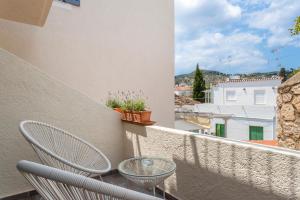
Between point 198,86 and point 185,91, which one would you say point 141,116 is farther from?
point 185,91

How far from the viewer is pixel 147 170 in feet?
8.30

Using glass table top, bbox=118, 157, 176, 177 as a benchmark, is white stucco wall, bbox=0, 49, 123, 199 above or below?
above

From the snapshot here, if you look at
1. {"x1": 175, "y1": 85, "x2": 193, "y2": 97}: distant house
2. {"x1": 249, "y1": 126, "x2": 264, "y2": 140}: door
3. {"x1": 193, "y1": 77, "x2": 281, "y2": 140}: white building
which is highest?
{"x1": 175, "y1": 85, "x2": 193, "y2": 97}: distant house

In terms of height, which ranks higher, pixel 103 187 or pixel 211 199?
pixel 103 187

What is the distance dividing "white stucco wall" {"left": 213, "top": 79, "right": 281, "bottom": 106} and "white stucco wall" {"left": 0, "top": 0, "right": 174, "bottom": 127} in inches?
528

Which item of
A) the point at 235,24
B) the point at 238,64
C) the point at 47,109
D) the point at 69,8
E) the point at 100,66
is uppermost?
the point at 235,24

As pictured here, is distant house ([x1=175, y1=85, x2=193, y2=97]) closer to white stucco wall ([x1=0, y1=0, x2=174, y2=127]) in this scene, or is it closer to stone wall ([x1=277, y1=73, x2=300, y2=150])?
white stucco wall ([x1=0, y1=0, x2=174, y2=127])

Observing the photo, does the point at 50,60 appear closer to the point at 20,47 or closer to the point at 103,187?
the point at 20,47

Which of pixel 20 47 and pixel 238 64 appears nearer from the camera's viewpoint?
pixel 20 47

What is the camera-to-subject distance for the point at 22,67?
2859mm

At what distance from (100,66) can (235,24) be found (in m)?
36.3

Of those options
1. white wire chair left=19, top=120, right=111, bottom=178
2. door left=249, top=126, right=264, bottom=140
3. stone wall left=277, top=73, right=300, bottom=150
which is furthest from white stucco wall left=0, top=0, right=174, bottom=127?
door left=249, top=126, right=264, bottom=140

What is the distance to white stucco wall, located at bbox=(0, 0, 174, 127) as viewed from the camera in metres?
4.87

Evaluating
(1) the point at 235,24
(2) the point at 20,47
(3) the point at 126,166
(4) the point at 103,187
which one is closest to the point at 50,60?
(2) the point at 20,47
